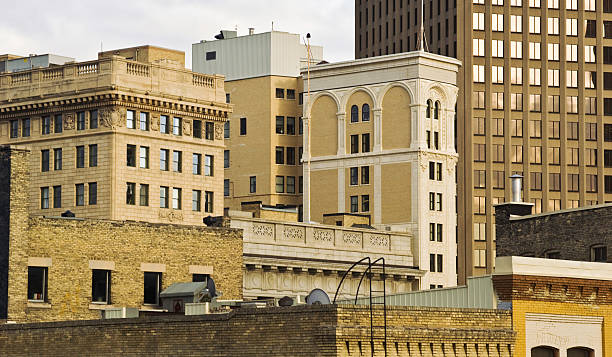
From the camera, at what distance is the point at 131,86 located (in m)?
131

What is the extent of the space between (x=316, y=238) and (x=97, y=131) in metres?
20.3

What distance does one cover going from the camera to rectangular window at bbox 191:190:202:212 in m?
134

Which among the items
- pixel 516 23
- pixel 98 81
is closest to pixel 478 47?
pixel 516 23

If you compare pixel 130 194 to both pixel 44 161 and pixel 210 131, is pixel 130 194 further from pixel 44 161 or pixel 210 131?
pixel 210 131

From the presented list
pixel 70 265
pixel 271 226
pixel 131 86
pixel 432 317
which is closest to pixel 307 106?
pixel 131 86

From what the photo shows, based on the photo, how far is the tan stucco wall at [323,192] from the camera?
160750 mm

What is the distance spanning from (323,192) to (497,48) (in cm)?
4423

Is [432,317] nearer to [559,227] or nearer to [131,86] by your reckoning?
[559,227]

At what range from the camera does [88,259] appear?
259 feet

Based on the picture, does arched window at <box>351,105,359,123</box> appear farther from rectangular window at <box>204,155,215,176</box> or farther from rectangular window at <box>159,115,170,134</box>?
rectangular window at <box>159,115,170,134</box>

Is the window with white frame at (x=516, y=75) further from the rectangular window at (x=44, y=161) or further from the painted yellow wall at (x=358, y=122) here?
the rectangular window at (x=44, y=161)

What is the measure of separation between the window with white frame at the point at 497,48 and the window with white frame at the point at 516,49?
1.19 m

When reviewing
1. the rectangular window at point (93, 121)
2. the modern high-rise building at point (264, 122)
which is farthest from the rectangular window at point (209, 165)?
the modern high-rise building at point (264, 122)

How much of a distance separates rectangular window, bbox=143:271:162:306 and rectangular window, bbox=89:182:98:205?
45107mm
